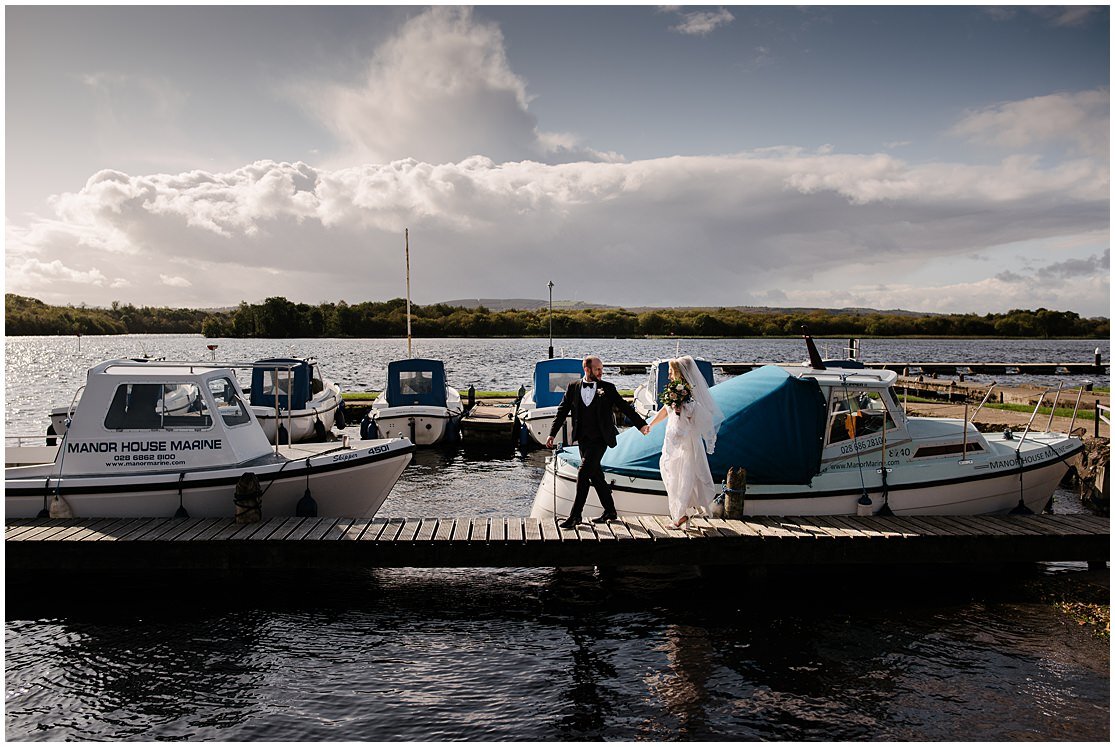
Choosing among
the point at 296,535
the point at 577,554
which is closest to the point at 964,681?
the point at 577,554

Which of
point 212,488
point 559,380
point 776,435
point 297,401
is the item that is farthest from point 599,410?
point 297,401

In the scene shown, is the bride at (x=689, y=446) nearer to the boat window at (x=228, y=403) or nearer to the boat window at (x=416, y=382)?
the boat window at (x=228, y=403)

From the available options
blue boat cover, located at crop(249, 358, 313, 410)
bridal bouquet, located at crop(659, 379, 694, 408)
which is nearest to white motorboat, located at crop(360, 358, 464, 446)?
blue boat cover, located at crop(249, 358, 313, 410)

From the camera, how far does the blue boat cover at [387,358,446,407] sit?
2633cm

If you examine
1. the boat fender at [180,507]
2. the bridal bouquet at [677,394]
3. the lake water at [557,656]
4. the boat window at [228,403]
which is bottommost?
the lake water at [557,656]

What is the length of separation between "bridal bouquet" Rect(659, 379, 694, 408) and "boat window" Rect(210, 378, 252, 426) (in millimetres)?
7365

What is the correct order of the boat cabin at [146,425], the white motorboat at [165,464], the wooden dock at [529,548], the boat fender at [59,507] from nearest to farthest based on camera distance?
the wooden dock at [529,548] → the boat fender at [59,507] → the white motorboat at [165,464] → the boat cabin at [146,425]

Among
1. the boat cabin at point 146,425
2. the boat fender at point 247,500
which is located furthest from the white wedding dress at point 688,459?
the boat cabin at point 146,425

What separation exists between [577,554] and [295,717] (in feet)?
13.3

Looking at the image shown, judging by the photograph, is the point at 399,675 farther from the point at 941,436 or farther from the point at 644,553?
the point at 941,436

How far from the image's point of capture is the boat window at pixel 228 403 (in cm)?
1216

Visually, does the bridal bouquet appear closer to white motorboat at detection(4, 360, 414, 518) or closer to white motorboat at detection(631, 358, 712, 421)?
white motorboat at detection(4, 360, 414, 518)

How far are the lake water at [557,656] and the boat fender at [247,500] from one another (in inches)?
34.7

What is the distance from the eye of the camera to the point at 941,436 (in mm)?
11766
